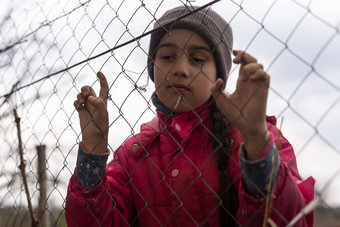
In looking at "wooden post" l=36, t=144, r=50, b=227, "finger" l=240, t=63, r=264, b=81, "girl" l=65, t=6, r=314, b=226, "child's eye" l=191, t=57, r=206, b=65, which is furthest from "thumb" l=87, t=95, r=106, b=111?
"wooden post" l=36, t=144, r=50, b=227

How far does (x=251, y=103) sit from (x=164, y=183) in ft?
2.10

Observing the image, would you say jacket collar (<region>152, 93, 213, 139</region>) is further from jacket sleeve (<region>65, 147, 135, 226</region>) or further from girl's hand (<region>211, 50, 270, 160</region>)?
girl's hand (<region>211, 50, 270, 160</region>)

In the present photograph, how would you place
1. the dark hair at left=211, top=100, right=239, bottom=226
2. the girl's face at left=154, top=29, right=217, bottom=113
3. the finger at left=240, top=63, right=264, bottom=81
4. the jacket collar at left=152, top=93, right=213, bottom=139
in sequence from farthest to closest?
1. the jacket collar at left=152, top=93, right=213, bottom=139
2. the girl's face at left=154, top=29, right=217, bottom=113
3. the dark hair at left=211, top=100, right=239, bottom=226
4. the finger at left=240, top=63, right=264, bottom=81

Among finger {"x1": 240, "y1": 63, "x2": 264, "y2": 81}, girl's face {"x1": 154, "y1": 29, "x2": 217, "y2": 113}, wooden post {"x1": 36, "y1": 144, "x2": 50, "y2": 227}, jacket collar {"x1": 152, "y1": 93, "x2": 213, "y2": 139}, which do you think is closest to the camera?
finger {"x1": 240, "y1": 63, "x2": 264, "y2": 81}

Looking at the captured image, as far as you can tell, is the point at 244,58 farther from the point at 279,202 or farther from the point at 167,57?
the point at 167,57

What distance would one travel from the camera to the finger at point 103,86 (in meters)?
1.56

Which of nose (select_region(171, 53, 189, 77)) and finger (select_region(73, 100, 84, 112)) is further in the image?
finger (select_region(73, 100, 84, 112))

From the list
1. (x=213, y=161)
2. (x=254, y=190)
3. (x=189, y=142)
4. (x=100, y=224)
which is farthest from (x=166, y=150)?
(x=254, y=190)

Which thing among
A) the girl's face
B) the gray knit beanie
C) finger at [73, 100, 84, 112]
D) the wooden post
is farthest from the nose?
the wooden post

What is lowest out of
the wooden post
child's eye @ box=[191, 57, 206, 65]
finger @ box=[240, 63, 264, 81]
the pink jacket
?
the wooden post

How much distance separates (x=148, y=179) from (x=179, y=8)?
2.52ft

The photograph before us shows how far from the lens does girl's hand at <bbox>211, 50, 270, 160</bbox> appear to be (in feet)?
3.49

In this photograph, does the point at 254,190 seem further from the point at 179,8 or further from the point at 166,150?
the point at 179,8

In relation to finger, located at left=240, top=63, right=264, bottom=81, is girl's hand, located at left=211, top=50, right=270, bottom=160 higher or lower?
lower
